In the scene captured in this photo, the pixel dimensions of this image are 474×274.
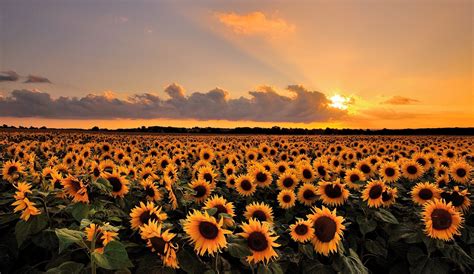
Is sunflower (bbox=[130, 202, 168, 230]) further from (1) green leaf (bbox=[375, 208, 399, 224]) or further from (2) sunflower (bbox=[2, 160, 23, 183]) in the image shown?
(2) sunflower (bbox=[2, 160, 23, 183])

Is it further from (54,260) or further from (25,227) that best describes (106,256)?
(25,227)

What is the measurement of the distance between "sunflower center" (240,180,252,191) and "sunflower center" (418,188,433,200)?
107 inches

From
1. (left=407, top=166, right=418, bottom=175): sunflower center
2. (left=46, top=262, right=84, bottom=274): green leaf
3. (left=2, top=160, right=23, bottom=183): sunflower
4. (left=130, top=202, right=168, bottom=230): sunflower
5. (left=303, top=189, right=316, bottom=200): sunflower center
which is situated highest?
(left=2, top=160, right=23, bottom=183): sunflower

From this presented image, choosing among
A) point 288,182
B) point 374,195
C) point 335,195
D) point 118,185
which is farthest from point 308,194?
point 118,185

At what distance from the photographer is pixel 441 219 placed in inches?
191

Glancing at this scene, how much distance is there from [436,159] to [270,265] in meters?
9.49

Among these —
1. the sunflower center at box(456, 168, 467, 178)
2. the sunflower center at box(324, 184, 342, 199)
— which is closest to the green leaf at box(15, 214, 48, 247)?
the sunflower center at box(324, 184, 342, 199)

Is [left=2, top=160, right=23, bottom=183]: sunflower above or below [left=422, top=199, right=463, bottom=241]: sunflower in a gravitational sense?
above

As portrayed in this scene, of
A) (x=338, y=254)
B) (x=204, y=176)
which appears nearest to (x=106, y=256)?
(x=338, y=254)

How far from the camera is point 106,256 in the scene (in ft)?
10.3

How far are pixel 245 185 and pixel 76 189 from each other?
131 inches

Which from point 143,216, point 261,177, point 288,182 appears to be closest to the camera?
point 143,216

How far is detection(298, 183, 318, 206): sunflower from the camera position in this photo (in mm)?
6387

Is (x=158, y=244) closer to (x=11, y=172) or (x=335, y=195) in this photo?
(x=335, y=195)
